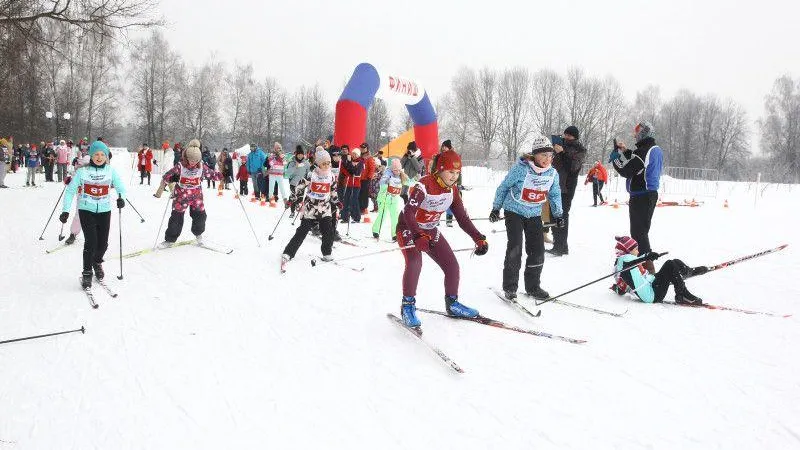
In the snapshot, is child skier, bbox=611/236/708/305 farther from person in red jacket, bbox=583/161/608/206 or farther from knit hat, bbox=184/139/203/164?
person in red jacket, bbox=583/161/608/206

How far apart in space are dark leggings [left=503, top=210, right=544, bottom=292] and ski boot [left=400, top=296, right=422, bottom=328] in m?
1.47

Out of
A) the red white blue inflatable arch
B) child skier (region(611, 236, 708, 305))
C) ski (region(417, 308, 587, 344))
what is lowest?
ski (region(417, 308, 587, 344))

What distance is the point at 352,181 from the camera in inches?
437

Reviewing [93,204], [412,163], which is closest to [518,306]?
[93,204]

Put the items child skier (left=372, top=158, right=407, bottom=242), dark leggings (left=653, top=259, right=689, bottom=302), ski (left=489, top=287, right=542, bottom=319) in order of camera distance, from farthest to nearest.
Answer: child skier (left=372, top=158, right=407, bottom=242)
dark leggings (left=653, top=259, right=689, bottom=302)
ski (left=489, top=287, right=542, bottom=319)

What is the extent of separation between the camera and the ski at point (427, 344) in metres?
3.67

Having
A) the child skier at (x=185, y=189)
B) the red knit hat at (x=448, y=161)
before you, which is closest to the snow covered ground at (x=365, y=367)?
the child skier at (x=185, y=189)

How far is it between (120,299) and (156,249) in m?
2.65

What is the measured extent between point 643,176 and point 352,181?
6323 millimetres

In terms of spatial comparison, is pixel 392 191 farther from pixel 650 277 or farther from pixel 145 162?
pixel 145 162

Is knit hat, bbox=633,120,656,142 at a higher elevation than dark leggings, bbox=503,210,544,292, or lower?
higher

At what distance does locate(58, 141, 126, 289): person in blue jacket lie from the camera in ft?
19.5

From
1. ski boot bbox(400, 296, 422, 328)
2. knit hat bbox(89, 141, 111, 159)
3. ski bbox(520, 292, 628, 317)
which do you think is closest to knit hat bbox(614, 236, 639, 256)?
ski bbox(520, 292, 628, 317)

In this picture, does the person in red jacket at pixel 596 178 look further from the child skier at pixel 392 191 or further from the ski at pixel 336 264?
the ski at pixel 336 264
